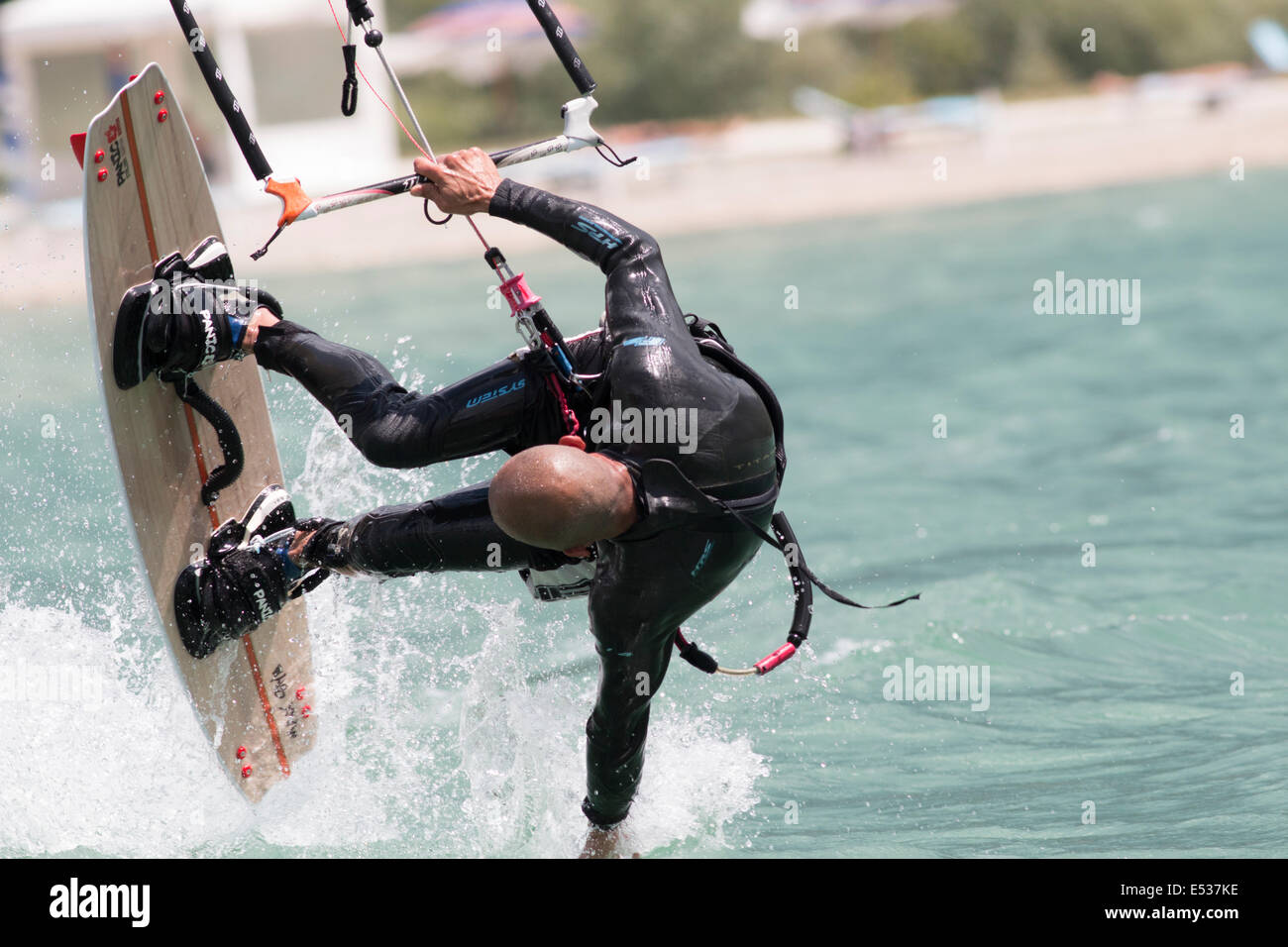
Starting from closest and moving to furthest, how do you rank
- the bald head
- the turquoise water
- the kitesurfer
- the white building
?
the bald head
the kitesurfer
the turquoise water
the white building

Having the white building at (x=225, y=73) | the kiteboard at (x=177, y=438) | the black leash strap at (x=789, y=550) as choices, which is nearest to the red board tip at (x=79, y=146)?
the kiteboard at (x=177, y=438)

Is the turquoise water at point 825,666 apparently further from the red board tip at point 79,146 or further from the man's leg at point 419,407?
the red board tip at point 79,146

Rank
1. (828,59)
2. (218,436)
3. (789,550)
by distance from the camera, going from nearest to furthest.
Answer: (789,550)
(218,436)
(828,59)

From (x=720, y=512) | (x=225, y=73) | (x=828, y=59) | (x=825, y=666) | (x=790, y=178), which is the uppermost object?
(x=720, y=512)

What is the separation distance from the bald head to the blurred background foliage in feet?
74.8

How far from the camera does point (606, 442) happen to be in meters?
3.91

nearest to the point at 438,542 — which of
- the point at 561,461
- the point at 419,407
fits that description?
the point at 419,407

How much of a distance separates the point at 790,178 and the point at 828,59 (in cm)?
984

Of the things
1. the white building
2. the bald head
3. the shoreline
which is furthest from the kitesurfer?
the white building

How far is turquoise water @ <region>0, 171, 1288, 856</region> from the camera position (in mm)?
4895

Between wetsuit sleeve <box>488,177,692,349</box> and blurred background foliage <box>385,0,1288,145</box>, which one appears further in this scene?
blurred background foliage <box>385,0,1288,145</box>

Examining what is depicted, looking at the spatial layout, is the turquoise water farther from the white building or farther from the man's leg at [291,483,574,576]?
the white building

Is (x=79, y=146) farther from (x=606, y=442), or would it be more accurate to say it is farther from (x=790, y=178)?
(x=790, y=178)

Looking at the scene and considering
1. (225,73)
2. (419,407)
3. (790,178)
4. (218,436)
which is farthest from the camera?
(225,73)
